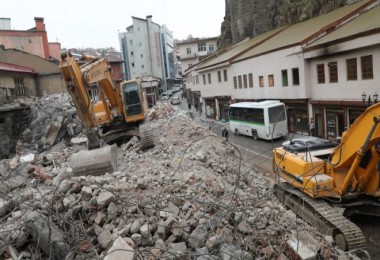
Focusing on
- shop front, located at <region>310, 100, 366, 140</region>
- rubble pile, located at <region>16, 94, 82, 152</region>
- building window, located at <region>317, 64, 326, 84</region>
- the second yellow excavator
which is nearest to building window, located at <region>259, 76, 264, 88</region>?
shop front, located at <region>310, 100, 366, 140</region>

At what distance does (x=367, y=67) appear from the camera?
18.4 m

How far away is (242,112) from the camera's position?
26266mm

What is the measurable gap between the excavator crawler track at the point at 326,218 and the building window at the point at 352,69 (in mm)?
11375

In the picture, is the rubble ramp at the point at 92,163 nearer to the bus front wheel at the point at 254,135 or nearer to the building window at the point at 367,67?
the building window at the point at 367,67

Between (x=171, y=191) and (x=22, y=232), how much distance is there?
2.98 meters

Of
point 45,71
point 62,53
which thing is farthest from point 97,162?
point 45,71

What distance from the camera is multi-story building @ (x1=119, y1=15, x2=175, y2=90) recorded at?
7162 cm

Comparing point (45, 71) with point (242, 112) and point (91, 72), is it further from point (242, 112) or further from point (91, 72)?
point (91, 72)

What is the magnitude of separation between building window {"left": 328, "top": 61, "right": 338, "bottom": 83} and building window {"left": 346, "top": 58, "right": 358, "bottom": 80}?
38.7 inches

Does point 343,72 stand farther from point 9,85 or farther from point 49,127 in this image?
point 9,85

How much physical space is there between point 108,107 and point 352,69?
12843 millimetres

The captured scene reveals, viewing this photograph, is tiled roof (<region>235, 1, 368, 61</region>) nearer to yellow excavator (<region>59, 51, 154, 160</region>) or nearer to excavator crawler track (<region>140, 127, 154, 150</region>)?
yellow excavator (<region>59, 51, 154, 160</region>)

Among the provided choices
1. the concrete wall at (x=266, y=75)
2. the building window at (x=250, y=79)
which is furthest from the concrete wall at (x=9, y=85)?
the building window at (x=250, y=79)

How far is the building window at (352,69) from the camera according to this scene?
1916 centimetres
